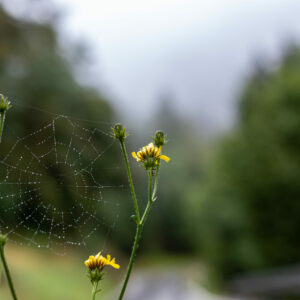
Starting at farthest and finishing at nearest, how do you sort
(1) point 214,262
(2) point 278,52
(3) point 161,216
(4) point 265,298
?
(3) point 161,216 → (2) point 278,52 → (1) point 214,262 → (4) point 265,298

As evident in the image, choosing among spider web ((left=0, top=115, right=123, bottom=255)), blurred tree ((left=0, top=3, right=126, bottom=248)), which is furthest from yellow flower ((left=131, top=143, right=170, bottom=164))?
blurred tree ((left=0, top=3, right=126, bottom=248))

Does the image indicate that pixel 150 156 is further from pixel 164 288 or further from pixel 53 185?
pixel 164 288

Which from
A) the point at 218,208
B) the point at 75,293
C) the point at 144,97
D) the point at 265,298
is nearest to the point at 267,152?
the point at 218,208

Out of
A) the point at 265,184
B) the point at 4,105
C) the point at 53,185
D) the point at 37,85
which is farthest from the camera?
the point at 37,85

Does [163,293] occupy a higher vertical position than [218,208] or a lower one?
lower

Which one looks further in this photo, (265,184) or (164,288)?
(164,288)

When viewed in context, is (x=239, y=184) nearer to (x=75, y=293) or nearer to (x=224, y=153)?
(x=224, y=153)

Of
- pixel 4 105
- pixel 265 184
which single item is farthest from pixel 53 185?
pixel 4 105
